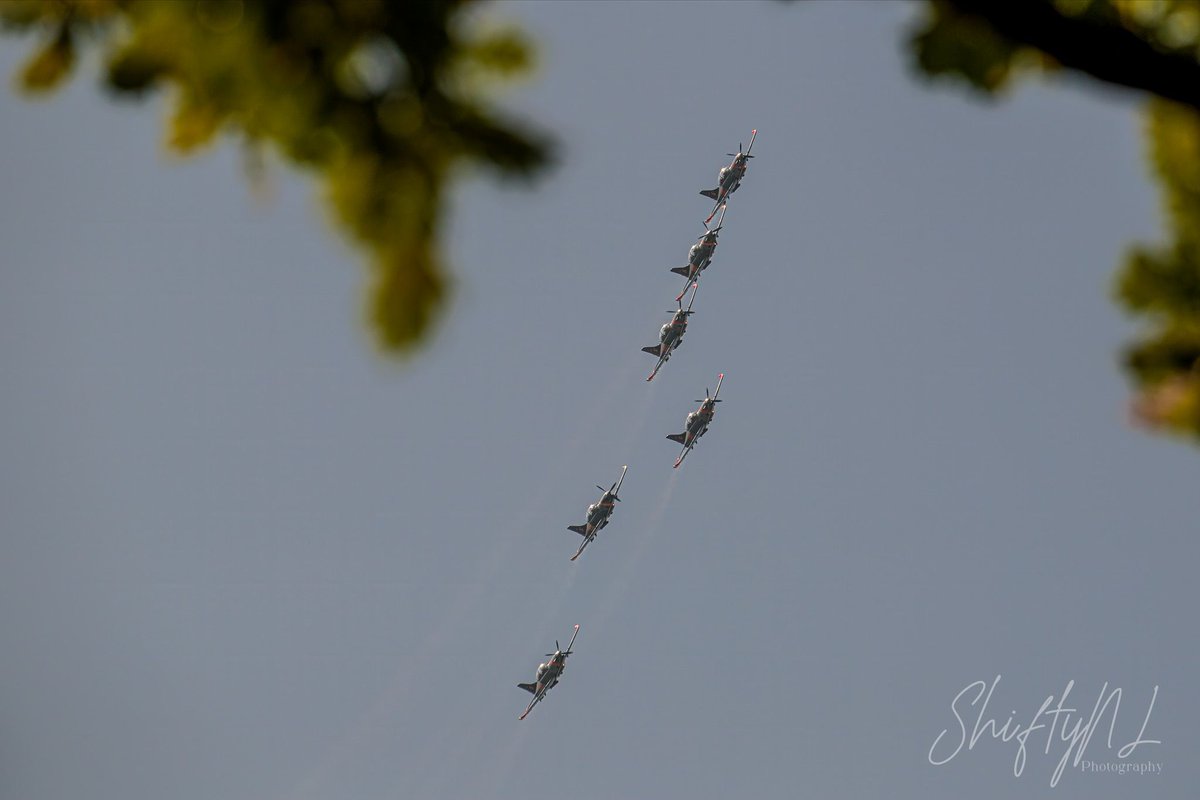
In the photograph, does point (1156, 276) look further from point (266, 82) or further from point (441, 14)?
point (266, 82)

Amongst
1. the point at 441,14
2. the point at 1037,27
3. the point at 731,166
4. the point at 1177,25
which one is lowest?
the point at 441,14

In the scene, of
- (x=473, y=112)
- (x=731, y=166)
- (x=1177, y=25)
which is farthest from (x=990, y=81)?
(x=731, y=166)

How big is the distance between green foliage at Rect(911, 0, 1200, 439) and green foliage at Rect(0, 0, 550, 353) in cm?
140

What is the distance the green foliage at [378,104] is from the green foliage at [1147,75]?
140cm

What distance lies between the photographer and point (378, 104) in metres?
2.80

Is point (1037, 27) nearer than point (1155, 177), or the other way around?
point (1037, 27)

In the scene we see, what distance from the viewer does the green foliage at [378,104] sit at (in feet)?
8.58

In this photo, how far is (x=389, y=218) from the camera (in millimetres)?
2686

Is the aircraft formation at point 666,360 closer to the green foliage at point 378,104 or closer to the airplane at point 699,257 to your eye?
the airplane at point 699,257

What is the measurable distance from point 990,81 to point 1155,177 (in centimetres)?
87

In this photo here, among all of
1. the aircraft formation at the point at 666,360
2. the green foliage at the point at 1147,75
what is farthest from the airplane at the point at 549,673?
the green foliage at the point at 1147,75

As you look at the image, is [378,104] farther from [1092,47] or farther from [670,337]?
[670,337]

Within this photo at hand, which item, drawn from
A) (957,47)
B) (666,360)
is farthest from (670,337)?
(957,47)

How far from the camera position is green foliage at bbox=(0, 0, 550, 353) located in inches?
103
